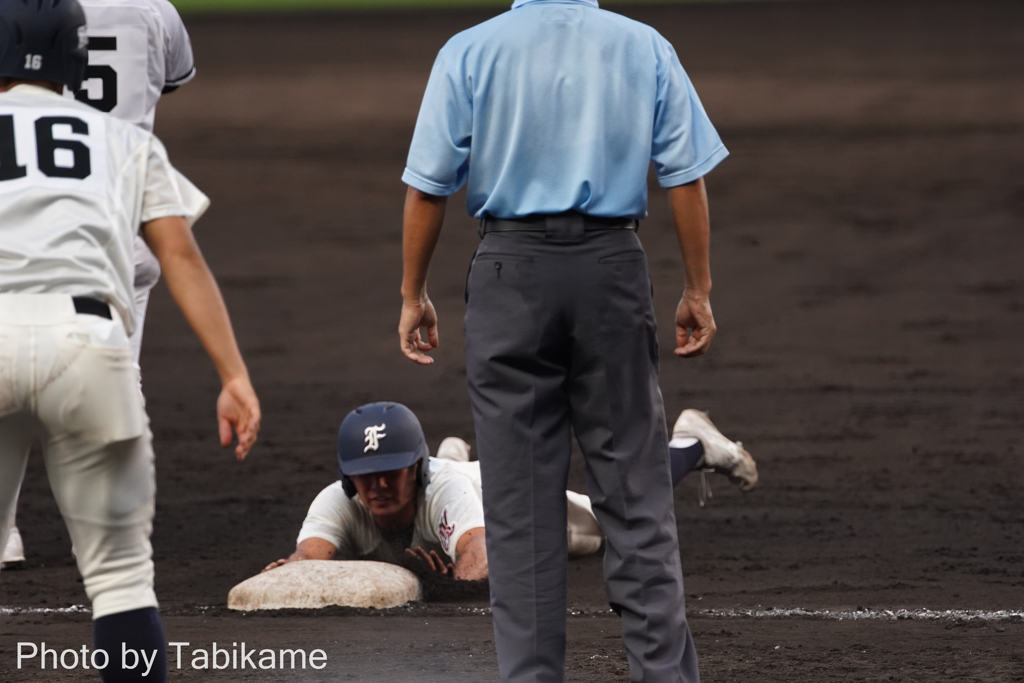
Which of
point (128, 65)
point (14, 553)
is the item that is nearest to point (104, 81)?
point (128, 65)

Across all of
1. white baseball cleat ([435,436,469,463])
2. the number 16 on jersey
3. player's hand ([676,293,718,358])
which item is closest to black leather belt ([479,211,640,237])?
player's hand ([676,293,718,358])

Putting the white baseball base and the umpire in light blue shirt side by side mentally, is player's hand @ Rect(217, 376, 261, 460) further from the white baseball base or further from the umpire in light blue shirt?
the white baseball base

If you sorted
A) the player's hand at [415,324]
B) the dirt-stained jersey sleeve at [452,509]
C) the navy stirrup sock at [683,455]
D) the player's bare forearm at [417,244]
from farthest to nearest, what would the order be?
the navy stirrup sock at [683,455] < the dirt-stained jersey sleeve at [452,509] < the player's hand at [415,324] < the player's bare forearm at [417,244]

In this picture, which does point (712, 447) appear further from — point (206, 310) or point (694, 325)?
point (206, 310)

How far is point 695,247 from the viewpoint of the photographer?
3.27 metres

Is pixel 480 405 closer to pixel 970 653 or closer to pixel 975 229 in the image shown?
pixel 970 653

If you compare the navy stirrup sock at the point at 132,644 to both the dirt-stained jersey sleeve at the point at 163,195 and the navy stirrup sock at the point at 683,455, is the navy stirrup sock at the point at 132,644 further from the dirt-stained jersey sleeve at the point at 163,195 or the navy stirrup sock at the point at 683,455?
the navy stirrup sock at the point at 683,455

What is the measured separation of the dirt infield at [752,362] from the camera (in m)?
4.29

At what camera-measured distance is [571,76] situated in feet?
10.5

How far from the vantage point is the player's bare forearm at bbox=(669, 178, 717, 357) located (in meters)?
3.26

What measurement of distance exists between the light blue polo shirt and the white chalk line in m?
1.77

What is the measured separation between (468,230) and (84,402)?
33.8ft

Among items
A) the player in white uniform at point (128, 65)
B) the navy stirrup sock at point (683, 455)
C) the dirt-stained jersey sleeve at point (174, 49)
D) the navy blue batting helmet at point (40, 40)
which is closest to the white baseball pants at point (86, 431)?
the navy blue batting helmet at point (40, 40)

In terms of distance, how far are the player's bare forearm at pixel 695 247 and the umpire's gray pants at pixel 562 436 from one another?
A: 125 millimetres
